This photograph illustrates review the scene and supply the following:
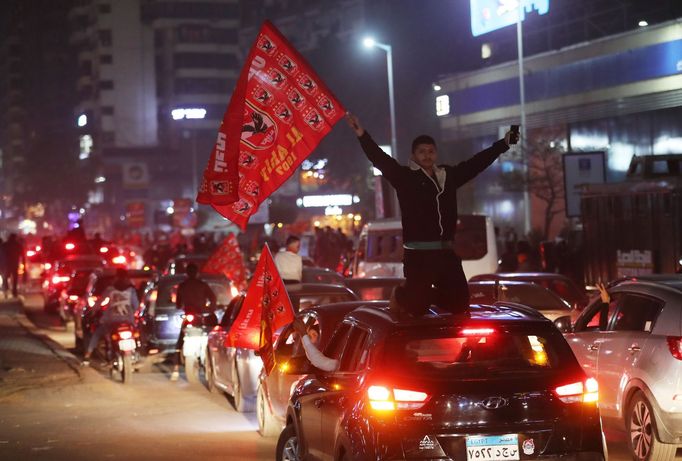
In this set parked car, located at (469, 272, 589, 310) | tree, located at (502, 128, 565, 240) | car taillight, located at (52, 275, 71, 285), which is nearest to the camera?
parked car, located at (469, 272, 589, 310)

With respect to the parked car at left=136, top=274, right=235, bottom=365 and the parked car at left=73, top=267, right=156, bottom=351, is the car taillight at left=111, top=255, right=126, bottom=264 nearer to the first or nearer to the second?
the parked car at left=73, top=267, right=156, bottom=351

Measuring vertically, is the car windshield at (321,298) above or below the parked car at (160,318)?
above

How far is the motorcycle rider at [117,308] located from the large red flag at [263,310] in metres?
4.76

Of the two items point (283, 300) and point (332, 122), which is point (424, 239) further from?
point (283, 300)

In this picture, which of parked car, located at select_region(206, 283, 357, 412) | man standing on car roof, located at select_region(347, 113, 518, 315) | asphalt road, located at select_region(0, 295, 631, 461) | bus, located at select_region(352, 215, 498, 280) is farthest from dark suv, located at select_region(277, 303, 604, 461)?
bus, located at select_region(352, 215, 498, 280)

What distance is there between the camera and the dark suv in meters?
6.73

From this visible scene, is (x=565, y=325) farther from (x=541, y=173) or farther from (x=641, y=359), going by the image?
(x=541, y=173)

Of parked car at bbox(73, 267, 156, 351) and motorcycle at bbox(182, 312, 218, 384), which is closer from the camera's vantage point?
motorcycle at bbox(182, 312, 218, 384)

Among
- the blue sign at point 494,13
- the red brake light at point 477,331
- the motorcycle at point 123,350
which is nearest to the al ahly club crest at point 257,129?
the red brake light at point 477,331

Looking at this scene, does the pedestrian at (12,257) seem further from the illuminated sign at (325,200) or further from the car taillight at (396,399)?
the illuminated sign at (325,200)

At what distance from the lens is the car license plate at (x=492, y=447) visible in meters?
6.71

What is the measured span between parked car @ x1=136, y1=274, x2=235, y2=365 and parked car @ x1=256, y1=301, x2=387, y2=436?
Result: 7.00 m

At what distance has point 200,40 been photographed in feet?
434

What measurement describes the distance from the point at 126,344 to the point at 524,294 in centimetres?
557
